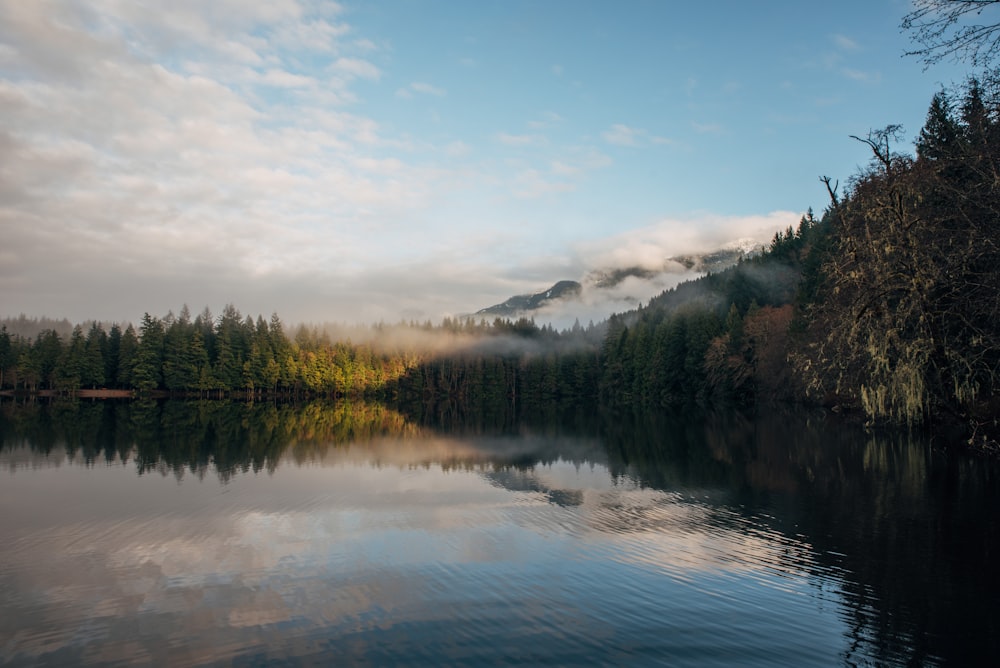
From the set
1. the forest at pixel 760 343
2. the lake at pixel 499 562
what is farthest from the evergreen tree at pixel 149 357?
the lake at pixel 499 562

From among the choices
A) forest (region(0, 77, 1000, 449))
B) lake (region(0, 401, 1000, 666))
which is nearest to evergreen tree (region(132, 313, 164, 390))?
forest (region(0, 77, 1000, 449))

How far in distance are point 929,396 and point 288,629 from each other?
20269 millimetres

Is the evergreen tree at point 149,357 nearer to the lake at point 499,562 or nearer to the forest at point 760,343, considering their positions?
the forest at point 760,343

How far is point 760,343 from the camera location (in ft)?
228

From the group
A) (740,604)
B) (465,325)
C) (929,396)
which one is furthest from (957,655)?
(465,325)

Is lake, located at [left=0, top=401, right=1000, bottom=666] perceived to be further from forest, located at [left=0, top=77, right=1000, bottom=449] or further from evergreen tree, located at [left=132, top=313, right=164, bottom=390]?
evergreen tree, located at [left=132, top=313, right=164, bottom=390]

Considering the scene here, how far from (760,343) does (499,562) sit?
206 feet

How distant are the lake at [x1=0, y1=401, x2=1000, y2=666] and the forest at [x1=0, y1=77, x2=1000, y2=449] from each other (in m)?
4.27

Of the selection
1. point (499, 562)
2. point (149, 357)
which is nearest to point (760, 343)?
point (499, 562)

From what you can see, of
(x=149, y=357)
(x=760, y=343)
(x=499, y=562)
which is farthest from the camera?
(x=149, y=357)

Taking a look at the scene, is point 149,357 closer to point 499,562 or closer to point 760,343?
point 760,343

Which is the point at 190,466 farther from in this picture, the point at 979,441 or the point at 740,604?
the point at 979,441

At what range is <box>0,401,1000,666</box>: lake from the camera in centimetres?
962

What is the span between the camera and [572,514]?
19.0m
